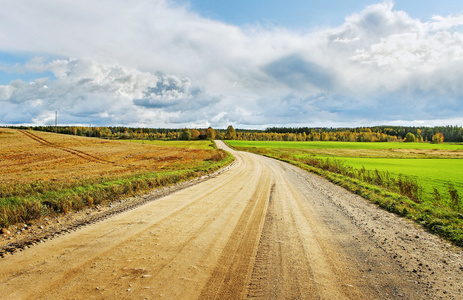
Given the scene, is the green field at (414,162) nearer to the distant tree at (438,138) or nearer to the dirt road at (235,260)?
the dirt road at (235,260)

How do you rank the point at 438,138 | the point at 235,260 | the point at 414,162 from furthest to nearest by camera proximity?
the point at 438,138 → the point at 414,162 → the point at 235,260

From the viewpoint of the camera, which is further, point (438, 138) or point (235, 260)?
point (438, 138)

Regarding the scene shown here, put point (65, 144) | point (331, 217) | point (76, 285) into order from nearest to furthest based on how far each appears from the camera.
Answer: point (76, 285)
point (331, 217)
point (65, 144)

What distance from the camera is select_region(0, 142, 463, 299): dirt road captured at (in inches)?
159

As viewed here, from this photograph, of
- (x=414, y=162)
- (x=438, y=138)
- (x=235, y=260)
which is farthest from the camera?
(x=438, y=138)

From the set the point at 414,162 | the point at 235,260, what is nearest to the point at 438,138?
the point at 414,162

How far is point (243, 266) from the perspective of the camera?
4.89 metres

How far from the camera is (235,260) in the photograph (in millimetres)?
5164

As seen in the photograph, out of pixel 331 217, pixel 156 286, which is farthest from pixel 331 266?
pixel 331 217

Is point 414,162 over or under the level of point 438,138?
under

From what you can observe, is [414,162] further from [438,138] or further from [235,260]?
[438,138]

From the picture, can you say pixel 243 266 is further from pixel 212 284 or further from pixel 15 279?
pixel 15 279

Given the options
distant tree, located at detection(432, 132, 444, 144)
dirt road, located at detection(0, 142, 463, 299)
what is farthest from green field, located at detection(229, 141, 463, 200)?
distant tree, located at detection(432, 132, 444, 144)

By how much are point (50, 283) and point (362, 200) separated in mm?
13310
